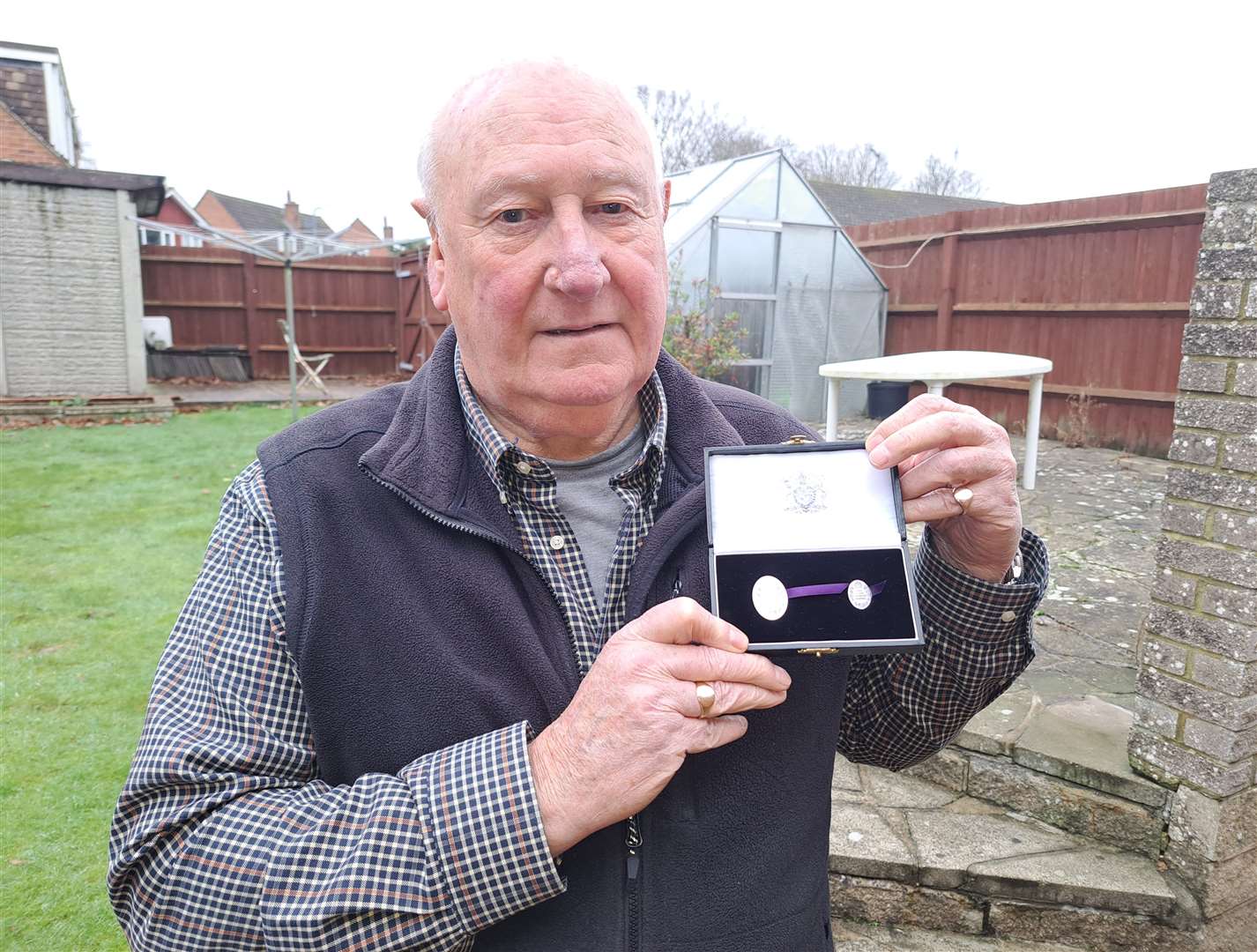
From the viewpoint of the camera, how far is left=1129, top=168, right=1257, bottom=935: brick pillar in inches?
85.5

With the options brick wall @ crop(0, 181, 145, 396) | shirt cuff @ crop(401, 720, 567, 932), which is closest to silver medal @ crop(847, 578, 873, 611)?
shirt cuff @ crop(401, 720, 567, 932)

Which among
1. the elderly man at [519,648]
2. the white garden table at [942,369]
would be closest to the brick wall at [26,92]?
the white garden table at [942,369]

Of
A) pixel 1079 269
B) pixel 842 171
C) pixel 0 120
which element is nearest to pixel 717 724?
pixel 1079 269

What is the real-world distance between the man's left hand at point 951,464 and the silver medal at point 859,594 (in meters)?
0.14

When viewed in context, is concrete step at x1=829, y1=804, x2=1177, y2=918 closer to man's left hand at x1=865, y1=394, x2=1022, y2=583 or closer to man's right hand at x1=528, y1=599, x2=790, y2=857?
man's left hand at x1=865, y1=394, x2=1022, y2=583

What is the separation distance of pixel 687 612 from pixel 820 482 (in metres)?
0.33

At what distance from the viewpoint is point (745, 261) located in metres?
9.32

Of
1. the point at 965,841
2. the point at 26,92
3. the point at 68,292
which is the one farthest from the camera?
the point at 26,92

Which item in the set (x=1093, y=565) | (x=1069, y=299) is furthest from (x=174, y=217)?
(x=1093, y=565)

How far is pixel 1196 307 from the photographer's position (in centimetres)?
227

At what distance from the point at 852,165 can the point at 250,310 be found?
58.9ft

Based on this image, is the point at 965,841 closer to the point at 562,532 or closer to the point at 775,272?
the point at 562,532

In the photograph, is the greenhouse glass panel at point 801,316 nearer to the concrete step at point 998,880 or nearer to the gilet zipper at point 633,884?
the concrete step at point 998,880

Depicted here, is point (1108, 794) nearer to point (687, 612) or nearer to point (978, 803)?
point (978, 803)
